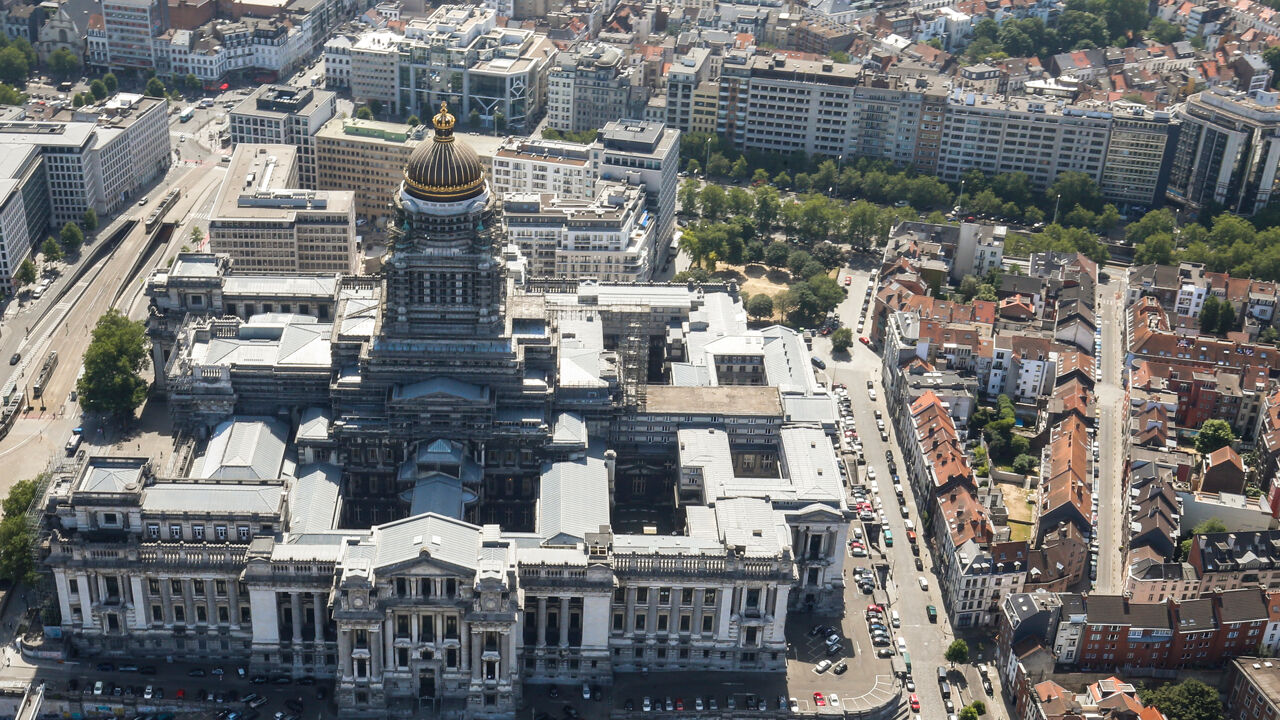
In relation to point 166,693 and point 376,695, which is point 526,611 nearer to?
point 376,695

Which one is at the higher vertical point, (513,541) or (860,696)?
(513,541)

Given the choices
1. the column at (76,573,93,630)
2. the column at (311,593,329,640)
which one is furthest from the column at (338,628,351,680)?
the column at (76,573,93,630)

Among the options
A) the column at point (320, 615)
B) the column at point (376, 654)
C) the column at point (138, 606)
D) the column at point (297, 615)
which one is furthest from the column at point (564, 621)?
the column at point (138, 606)

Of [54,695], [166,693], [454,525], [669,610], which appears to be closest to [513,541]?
[454,525]

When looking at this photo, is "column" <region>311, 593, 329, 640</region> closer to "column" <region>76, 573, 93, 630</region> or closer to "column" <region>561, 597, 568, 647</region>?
"column" <region>76, 573, 93, 630</region>

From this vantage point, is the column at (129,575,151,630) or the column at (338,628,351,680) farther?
the column at (129,575,151,630)

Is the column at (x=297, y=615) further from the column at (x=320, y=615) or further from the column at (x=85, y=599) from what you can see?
the column at (x=85, y=599)
